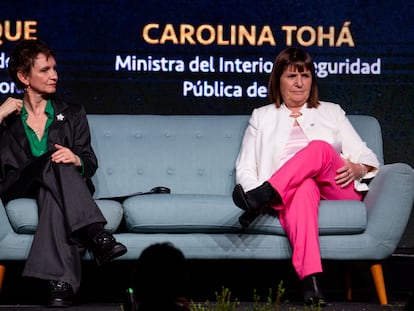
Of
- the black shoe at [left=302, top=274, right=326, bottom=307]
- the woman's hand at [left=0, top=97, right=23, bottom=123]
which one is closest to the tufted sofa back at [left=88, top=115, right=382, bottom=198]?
the woman's hand at [left=0, top=97, right=23, bottom=123]

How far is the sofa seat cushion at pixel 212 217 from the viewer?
352cm

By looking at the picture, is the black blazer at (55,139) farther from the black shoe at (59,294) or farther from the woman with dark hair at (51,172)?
the black shoe at (59,294)

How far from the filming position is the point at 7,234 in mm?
3520

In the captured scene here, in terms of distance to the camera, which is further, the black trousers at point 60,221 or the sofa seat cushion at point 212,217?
the sofa seat cushion at point 212,217

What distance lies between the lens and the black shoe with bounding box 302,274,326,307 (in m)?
3.31

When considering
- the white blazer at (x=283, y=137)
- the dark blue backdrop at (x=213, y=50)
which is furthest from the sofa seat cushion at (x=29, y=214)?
the dark blue backdrop at (x=213, y=50)

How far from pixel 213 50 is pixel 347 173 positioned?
169cm

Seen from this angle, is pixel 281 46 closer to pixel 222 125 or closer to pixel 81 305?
pixel 222 125

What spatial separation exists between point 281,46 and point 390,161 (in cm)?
95

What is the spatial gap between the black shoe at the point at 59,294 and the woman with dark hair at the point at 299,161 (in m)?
0.73

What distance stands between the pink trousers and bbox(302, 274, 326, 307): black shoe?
2 centimetres

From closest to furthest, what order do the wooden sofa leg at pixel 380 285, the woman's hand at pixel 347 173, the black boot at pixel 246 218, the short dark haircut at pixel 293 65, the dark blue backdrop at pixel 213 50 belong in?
1. the black boot at pixel 246 218
2. the wooden sofa leg at pixel 380 285
3. the woman's hand at pixel 347 173
4. the short dark haircut at pixel 293 65
5. the dark blue backdrop at pixel 213 50

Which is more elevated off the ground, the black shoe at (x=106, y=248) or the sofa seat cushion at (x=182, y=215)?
the sofa seat cushion at (x=182, y=215)

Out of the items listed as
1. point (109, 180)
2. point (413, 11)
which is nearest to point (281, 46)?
point (413, 11)
